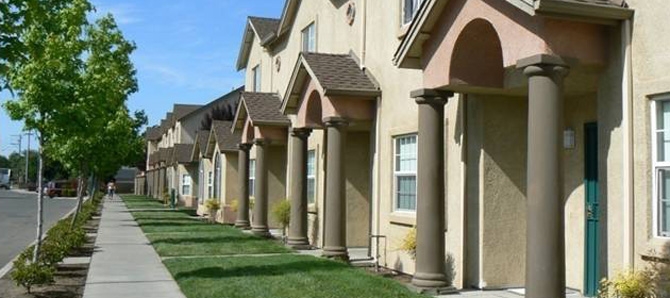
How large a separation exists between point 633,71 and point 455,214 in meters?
4.08

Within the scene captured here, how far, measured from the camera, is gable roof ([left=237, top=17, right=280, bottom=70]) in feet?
82.8

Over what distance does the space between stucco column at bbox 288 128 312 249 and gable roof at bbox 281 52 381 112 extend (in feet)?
4.16

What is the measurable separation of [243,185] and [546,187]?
17227 millimetres

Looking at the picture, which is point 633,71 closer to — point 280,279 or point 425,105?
point 425,105

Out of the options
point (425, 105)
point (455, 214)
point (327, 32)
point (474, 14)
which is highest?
point (327, 32)

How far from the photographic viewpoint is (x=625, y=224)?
785 cm

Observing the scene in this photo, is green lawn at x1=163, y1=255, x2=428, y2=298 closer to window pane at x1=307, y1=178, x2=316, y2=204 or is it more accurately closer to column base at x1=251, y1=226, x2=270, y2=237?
window pane at x1=307, y1=178, x2=316, y2=204

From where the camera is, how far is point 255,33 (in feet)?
88.3

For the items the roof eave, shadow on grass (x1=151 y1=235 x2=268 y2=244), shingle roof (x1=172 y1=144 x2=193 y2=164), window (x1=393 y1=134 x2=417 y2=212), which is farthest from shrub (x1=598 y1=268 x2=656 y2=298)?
shingle roof (x1=172 y1=144 x2=193 y2=164)

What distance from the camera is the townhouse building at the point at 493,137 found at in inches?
300

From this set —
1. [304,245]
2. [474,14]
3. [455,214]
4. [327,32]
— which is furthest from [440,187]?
[327,32]

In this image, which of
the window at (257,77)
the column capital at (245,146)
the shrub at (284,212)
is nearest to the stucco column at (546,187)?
the shrub at (284,212)

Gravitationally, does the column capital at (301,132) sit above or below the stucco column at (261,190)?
above

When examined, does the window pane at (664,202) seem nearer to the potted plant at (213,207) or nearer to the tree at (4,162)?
the potted plant at (213,207)
